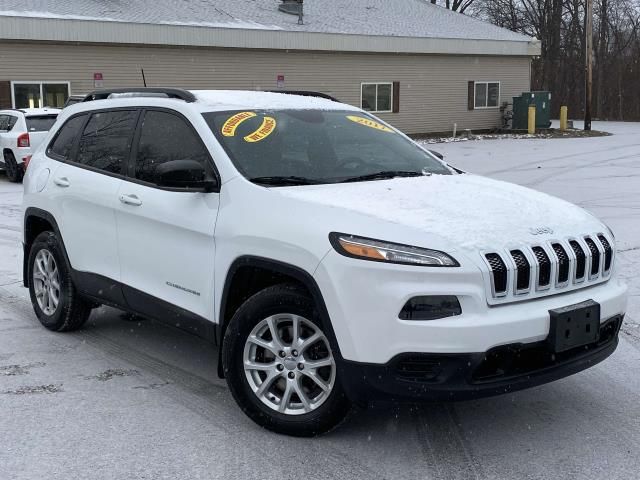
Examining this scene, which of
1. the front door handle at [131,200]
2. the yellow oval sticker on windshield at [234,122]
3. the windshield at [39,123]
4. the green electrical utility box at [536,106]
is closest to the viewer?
the yellow oval sticker on windshield at [234,122]

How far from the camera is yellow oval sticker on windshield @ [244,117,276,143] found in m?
4.61

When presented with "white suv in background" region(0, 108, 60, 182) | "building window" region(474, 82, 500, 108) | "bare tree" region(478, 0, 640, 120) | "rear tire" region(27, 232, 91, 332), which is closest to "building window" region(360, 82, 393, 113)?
"building window" region(474, 82, 500, 108)

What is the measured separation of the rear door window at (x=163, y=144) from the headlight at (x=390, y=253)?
1.30m

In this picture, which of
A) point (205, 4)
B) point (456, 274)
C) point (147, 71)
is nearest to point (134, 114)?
point (456, 274)

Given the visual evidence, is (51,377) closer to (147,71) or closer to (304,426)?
(304,426)

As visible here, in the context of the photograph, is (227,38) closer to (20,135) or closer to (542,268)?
(20,135)

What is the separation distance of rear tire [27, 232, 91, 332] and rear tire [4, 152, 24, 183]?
11542 mm

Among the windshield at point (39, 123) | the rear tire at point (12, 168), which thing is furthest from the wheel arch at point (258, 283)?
the rear tire at point (12, 168)

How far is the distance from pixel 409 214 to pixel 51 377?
8.49 feet

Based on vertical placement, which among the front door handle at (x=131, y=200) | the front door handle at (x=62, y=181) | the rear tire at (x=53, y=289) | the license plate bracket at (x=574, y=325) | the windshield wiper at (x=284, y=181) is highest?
the windshield wiper at (x=284, y=181)

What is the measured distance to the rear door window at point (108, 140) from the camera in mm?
5180

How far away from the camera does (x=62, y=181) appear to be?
222 inches

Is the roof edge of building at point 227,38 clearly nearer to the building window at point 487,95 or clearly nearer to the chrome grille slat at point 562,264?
the building window at point 487,95

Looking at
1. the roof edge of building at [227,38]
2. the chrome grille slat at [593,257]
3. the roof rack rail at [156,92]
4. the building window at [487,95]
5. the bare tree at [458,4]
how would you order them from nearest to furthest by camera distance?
the chrome grille slat at [593,257], the roof rack rail at [156,92], the roof edge of building at [227,38], the building window at [487,95], the bare tree at [458,4]
